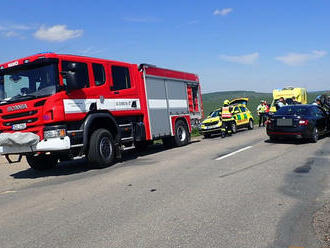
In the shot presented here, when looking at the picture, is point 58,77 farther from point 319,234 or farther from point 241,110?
point 241,110

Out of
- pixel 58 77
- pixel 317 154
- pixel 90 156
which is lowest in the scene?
pixel 317 154

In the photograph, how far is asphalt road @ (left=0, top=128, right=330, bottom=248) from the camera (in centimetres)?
392

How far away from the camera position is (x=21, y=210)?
5.44 meters

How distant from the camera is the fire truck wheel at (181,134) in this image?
13.7 metres

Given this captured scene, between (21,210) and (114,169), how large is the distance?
3.73 metres

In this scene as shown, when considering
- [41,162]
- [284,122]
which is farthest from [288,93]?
→ [41,162]

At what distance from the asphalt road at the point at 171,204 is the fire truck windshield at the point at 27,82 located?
2076 millimetres

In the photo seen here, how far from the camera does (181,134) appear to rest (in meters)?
14.1

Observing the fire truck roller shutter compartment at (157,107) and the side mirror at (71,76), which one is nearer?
the side mirror at (71,76)

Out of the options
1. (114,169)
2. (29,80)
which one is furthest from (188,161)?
(29,80)

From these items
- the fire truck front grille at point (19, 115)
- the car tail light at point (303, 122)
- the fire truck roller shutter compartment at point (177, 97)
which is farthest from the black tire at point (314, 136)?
the fire truck front grille at point (19, 115)

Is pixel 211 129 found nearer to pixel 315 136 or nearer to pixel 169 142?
pixel 169 142

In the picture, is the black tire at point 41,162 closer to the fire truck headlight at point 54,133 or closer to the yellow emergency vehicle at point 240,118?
the fire truck headlight at point 54,133

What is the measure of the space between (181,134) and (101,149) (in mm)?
5420
